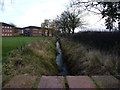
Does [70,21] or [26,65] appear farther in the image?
[70,21]

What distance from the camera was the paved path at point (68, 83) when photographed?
2143mm

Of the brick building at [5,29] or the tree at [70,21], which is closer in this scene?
the brick building at [5,29]

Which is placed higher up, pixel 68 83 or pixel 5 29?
pixel 5 29

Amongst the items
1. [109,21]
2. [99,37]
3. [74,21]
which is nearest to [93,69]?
[109,21]

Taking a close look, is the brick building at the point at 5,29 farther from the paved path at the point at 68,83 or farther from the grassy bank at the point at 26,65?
the paved path at the point at 68,83

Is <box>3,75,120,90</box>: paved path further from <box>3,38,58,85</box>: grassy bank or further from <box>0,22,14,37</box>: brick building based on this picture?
<box>0,22,14,37</box>: brick building

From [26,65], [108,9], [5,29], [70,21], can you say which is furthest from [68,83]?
[70,21]

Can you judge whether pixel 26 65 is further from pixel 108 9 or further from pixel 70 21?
pixel 70 21

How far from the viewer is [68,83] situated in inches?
87.8

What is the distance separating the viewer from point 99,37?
15562 millimetres

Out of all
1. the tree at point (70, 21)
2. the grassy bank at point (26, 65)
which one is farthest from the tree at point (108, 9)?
the tree at point (70, 21)

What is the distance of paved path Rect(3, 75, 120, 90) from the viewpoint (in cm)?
214

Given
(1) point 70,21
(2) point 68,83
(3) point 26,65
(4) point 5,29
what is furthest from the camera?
(1) point 70,21

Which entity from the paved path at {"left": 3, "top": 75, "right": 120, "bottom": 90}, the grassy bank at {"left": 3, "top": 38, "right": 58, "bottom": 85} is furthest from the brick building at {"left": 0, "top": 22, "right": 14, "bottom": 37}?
the paved path at {"left": 3, "top": 75, "right": 120, "bottom": 90}
